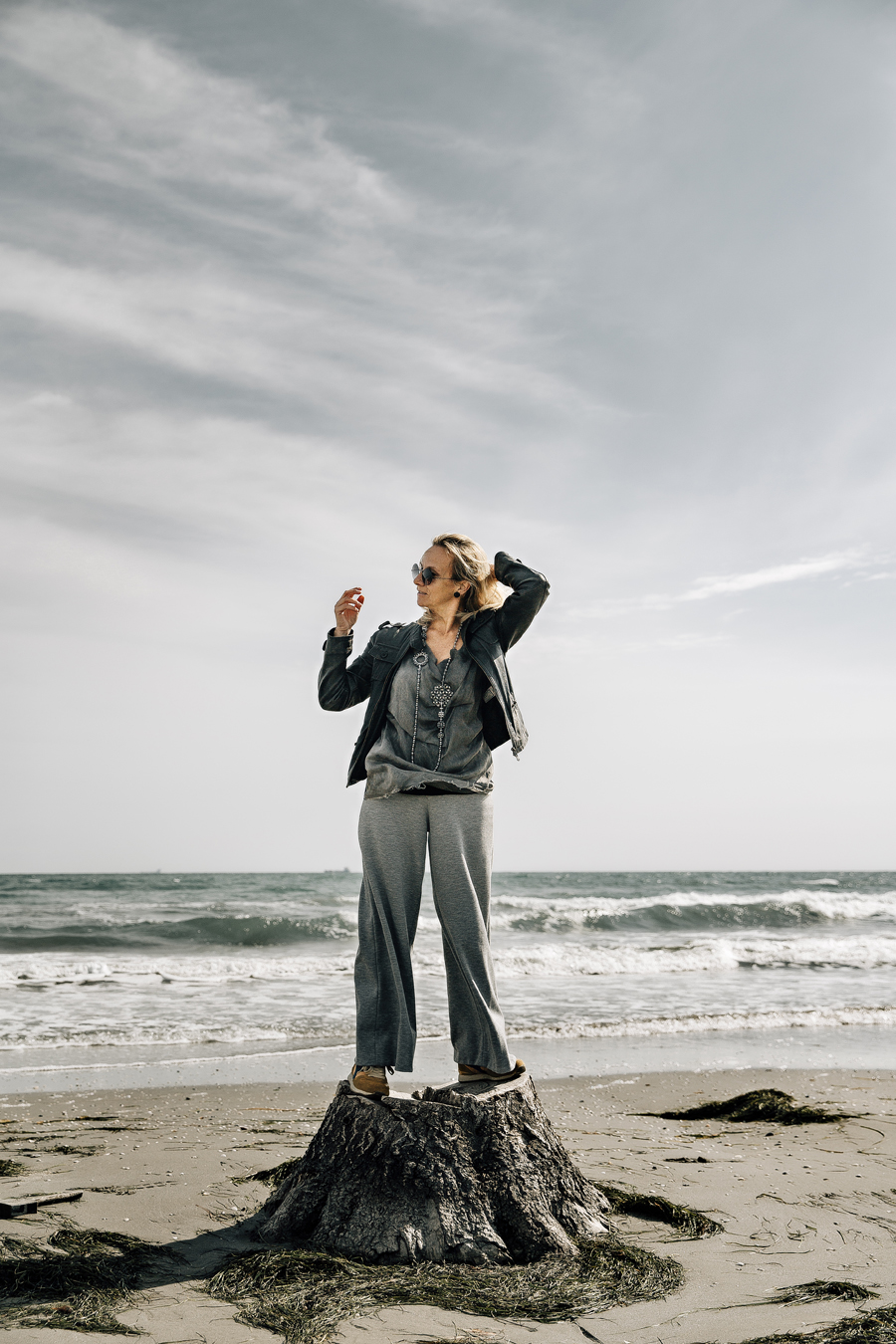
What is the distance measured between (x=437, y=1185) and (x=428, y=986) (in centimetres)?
875

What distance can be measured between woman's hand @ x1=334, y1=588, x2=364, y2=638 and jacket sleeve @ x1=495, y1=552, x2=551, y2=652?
599 mm

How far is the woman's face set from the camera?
3.90 metres

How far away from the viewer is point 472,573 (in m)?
3.90

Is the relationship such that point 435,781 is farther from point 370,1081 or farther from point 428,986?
point 428,986

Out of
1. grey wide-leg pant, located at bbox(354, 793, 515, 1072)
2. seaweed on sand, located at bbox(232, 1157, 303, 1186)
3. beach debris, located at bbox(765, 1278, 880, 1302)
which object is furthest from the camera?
seaweed on sand, located at bbox(232, 1157, 303, 1186)

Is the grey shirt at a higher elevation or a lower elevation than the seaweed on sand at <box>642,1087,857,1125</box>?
higher

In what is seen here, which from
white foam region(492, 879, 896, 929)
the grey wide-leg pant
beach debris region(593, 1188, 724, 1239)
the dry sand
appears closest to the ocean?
white foam region(492, 879, 896, 929)

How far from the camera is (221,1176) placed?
14.9 ft

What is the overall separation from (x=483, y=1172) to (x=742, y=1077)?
498 cm

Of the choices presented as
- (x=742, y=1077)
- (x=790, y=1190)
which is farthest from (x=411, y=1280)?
(x=742, y=1077)

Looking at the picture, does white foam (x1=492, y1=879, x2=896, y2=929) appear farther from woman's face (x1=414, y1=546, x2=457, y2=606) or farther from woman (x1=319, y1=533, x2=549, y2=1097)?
woman's face (x1=414, y1=546, x2=457, y2=606)

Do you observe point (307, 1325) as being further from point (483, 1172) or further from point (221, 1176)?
point (221, 1176)

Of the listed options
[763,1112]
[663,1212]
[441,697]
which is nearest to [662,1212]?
[663,1212]

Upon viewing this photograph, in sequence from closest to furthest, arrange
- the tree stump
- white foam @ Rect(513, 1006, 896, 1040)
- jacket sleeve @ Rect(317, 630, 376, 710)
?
1. the tree stump
2. jacket sleeve @ Rect(317, 630, 376, 710)
3. white foam @ Rect(513, 1006, 896, 1040)
